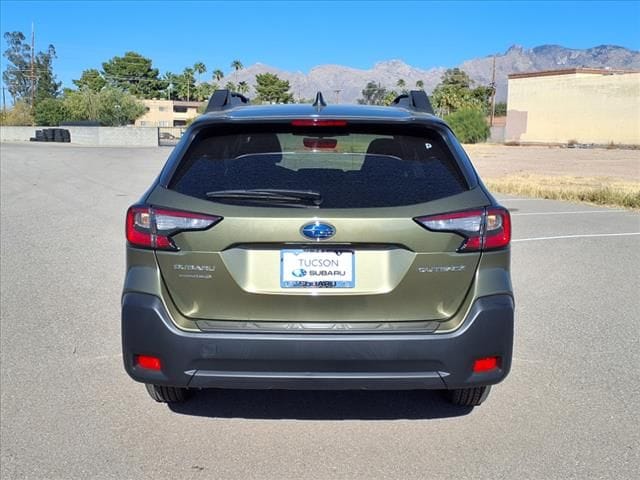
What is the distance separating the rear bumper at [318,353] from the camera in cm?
320

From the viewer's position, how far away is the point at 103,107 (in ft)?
293

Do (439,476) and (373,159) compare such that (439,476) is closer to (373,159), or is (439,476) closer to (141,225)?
(373,159)

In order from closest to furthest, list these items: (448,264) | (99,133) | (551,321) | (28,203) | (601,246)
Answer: (448,264), (551,321), (601,246), (28,203), (99,133)

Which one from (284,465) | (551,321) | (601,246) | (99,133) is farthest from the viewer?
(99,133)

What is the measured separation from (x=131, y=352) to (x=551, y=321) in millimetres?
4055

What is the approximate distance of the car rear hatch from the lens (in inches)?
125

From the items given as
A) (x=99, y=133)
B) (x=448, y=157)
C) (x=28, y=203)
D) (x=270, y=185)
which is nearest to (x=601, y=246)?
(x=448, y=157)

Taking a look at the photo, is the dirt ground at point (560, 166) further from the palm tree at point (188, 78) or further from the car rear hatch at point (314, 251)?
the palm tree at point (188, 78)

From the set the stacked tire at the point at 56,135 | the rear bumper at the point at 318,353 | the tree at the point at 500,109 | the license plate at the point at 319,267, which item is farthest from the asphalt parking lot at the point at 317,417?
the tree at the point at 500,109

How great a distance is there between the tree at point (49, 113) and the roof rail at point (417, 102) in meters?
89.2

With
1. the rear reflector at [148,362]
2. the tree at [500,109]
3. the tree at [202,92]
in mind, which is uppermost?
the tree at [202,92]

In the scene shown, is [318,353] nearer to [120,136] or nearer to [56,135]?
[120,136]

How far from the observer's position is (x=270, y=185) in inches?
129

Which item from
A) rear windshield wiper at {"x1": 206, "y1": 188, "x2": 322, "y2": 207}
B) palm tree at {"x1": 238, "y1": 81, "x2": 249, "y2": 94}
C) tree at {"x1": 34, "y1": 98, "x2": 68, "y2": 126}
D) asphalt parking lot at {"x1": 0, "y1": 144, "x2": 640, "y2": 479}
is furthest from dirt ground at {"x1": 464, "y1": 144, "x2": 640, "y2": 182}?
palm tree at {"x1": 238, "y1": 81, "x2": 249, "y2": 94}
